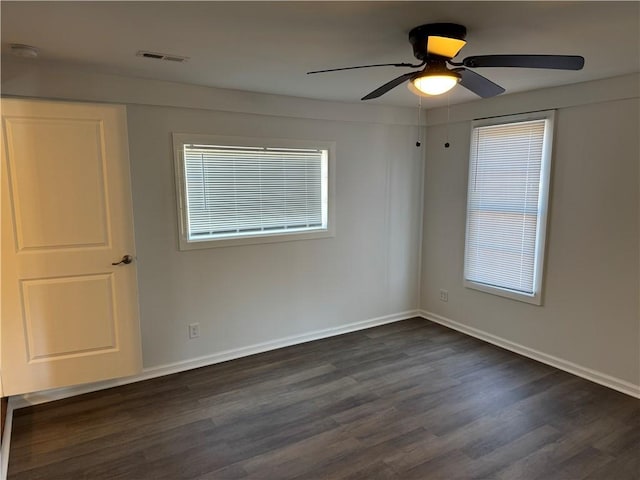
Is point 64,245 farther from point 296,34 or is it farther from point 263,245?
point 296,34

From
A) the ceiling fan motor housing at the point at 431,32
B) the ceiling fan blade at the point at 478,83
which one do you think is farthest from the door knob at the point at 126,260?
the ceiling fan blade at the point at 478,83

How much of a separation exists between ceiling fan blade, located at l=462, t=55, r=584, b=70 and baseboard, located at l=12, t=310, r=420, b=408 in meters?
2.90

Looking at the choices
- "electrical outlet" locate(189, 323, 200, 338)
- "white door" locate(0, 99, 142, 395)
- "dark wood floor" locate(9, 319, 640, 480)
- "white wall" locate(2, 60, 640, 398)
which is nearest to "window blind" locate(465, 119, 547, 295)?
"white wall" locate(2, 60, 640, 398)

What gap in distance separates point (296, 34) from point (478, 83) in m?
1.02

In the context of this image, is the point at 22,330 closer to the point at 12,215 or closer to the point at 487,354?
the point at 12,215

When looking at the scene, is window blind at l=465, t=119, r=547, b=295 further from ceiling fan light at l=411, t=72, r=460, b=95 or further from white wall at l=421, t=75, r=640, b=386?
ceiling fan light at l=411, t=72, r=460, b=95

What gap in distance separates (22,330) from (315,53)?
8.46 ft

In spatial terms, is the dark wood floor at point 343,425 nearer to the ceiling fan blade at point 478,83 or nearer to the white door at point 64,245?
the white door at point 64,245

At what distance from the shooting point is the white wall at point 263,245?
3.16m

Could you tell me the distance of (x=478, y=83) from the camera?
229cm

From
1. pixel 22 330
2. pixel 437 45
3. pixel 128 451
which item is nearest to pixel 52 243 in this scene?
pixel 22 330

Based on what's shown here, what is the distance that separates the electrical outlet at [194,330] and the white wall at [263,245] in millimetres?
36

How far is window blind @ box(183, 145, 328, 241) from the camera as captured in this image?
345cm

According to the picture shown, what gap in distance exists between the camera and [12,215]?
2.63 meters
